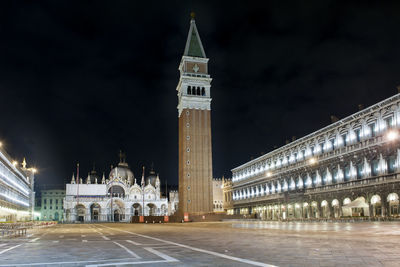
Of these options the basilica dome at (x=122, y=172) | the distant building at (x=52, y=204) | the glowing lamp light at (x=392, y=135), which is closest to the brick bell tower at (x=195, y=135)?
the basilica dome at (x=122, y=172)

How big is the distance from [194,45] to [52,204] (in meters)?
99.5

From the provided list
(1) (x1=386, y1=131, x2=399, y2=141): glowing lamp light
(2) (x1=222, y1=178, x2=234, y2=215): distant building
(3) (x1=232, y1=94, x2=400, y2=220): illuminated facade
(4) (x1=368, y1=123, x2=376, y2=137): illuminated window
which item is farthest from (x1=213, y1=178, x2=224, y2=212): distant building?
(1) (x1=386, y1=131, x2=399, y2=141): glowing lamp light

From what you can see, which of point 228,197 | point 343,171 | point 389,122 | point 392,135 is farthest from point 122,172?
point 392,135

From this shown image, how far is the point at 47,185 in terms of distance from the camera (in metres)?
181

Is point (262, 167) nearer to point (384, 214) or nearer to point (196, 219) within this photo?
point (196, 219)

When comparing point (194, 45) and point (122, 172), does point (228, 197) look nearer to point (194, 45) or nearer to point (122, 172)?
point (122, 172)

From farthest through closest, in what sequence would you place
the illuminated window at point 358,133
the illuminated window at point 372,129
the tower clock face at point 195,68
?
1. the tower clock face at point 195,68
2. the illuminated window at point 358,133
3. the illuminated window at point 372,129

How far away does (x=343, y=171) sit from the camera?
59.3 meters

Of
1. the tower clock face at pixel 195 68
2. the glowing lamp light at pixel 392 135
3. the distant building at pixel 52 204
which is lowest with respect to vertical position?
the distant building at pixel 52 204

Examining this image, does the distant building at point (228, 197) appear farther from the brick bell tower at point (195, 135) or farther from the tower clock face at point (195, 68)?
the tower clock face at point (195, 68)

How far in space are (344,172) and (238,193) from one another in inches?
2171

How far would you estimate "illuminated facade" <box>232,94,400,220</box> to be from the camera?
49438mm

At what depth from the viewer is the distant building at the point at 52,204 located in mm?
162500

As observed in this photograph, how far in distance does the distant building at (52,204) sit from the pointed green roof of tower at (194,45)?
94.8m
